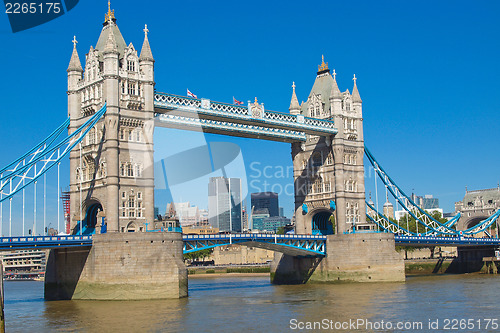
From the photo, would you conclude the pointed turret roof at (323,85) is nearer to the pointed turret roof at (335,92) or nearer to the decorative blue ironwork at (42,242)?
the pointed turret roof at (335,92)

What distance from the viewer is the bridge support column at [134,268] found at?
169 ft

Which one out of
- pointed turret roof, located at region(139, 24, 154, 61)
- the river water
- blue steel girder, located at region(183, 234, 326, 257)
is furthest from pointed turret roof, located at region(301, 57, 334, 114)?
the river water

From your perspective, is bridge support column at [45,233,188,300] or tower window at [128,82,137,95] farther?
tower window at [128,82,137,95]

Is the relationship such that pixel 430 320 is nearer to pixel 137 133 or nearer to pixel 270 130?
pixel 137 133

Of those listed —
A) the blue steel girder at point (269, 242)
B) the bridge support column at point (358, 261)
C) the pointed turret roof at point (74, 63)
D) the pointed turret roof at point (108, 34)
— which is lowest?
the bridge support column at point (358, 261)

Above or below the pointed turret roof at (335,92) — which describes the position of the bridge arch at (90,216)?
below

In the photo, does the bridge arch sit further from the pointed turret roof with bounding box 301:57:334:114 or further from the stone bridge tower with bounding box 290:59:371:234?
the pointed turret roof with bounding box 301:57:334:114

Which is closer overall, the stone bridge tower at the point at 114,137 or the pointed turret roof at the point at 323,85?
the stone bridge tower at the point at 114,137

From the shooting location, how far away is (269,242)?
6662 cm

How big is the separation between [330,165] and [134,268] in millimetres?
32500

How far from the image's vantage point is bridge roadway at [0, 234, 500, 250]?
49278 mm

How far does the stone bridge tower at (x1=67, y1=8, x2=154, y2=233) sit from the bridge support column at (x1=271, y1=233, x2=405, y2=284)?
73.3 feet

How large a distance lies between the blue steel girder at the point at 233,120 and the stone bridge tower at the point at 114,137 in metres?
2.71

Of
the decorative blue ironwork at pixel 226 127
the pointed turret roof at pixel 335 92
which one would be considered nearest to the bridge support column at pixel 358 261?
the decorative blue ironwork at pixel 226 127
